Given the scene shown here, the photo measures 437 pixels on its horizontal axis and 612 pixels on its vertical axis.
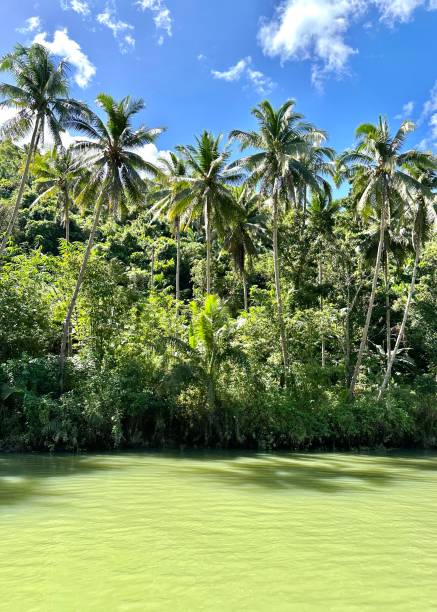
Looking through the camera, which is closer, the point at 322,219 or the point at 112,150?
the point at 112,150

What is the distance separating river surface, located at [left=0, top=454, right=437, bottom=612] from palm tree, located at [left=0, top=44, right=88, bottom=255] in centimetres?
1350

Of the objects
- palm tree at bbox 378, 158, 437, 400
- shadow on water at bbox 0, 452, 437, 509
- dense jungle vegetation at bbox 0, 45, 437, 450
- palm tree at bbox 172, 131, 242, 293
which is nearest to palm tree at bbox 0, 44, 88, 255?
dense jungle vegetation at bbox 0, 45, 437, 450

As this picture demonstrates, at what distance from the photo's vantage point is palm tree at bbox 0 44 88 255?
19.0 meters

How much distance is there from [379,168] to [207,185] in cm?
803

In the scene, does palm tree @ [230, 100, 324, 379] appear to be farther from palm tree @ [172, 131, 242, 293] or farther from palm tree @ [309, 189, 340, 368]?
palm tree @ [309, 189, 340, 368]

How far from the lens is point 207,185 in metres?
23.5

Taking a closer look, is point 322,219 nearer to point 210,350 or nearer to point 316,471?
point 210,350

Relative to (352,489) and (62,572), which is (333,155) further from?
(62,572)

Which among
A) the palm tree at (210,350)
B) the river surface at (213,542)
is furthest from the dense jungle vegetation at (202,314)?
the river surface at (213,542)

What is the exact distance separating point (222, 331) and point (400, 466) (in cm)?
767

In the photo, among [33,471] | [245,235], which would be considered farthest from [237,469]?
[245,235]

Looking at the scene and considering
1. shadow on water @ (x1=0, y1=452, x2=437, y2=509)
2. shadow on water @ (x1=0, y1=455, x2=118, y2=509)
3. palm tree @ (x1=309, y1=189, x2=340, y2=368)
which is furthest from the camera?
palm tree @ (x1=309, y1=189, x2=340, y2=368)

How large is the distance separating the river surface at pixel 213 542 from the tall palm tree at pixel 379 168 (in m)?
12.7

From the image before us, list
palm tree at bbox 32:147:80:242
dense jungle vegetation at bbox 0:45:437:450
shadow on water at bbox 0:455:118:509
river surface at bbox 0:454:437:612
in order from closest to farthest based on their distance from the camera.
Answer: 1. river surface at bbox 0:454:437:612
2. shadow on water at bbox 0:455:118:509
3. dense jungle vegetation at bbox 0:45:437:450
4. palm tree at bbox 32:147:80:242
